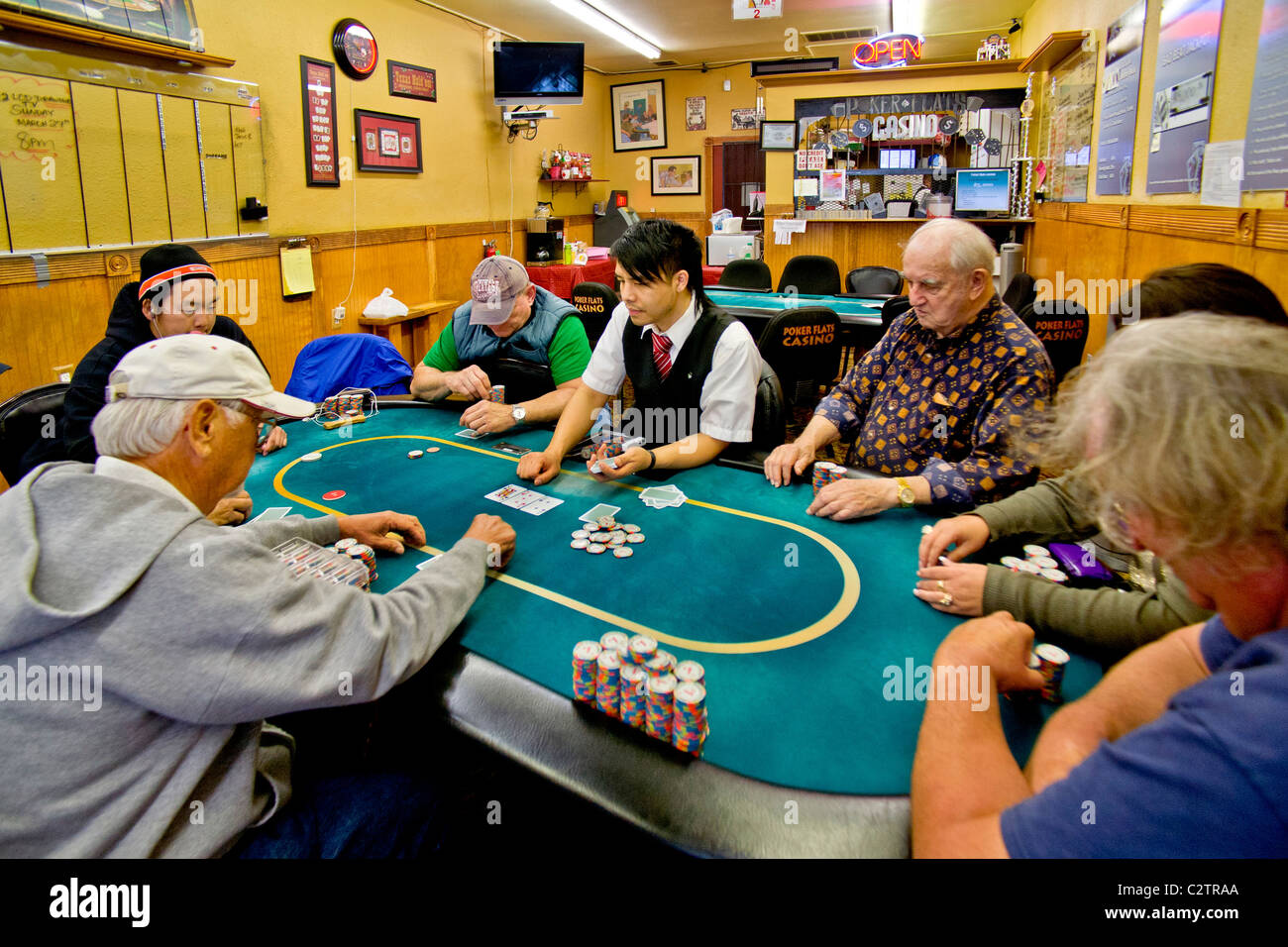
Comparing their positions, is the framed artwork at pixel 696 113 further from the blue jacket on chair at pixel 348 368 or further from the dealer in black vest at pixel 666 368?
the dealer in black vest at pixel 666 368

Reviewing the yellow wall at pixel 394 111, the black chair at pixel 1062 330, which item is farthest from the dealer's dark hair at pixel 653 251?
the yellow wall at pixel 394 111

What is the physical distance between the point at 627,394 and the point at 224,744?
5.84 meters

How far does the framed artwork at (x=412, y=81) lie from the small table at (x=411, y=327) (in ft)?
6.01

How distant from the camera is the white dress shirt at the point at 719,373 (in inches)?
93.0

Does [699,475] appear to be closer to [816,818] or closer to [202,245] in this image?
[816,818]

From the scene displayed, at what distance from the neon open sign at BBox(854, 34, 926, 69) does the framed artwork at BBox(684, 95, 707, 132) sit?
329cm

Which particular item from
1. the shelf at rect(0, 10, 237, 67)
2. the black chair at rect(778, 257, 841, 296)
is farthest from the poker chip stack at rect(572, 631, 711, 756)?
the black chair at rect(778, 257, 841, 296)

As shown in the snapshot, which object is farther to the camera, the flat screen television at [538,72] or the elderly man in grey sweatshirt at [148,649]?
the flat screen television at [538,72]

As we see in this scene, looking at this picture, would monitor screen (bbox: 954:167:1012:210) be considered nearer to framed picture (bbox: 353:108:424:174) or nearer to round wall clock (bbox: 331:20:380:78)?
framed picture (bbox: 353:108:424:174)

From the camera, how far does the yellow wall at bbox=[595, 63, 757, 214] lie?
32.6ft

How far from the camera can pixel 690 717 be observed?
3.58ft

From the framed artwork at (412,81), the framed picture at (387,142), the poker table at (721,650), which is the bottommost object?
the poker table at (721,650)

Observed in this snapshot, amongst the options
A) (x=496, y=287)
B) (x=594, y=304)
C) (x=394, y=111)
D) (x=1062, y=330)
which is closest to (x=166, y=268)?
(x=496, y=287)
